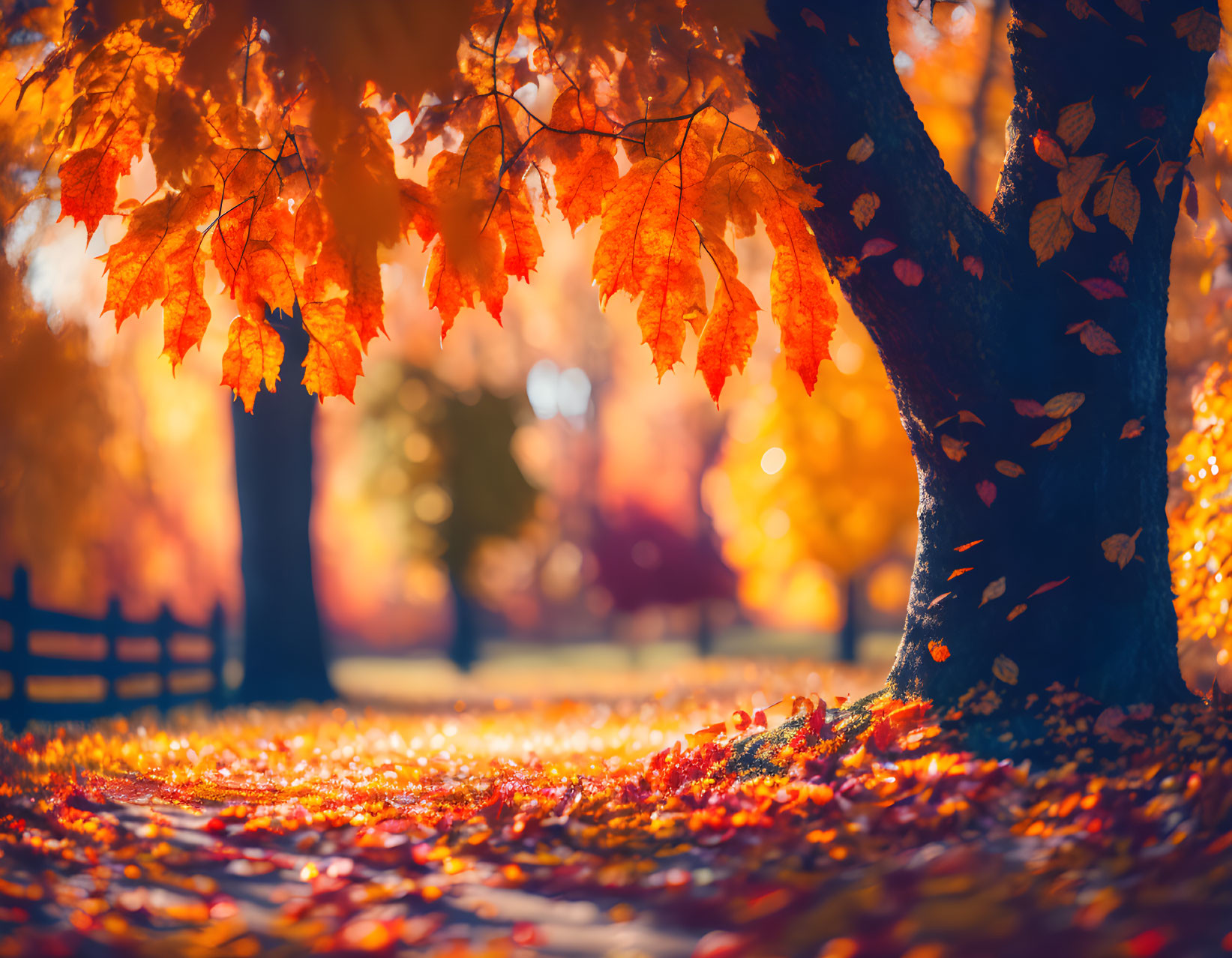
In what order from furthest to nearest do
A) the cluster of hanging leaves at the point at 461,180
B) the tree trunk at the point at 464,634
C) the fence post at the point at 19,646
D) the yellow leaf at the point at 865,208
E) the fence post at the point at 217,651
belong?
1. the tree trunk at the point at 464,634
2. the fence post at the point at 217,651
3. the fence post at the point at 19,646
4. the yellow leaf at the point at 865,208
5. the cluster of hanging leaves at the point at 461,180

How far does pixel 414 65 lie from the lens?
10.0 ft

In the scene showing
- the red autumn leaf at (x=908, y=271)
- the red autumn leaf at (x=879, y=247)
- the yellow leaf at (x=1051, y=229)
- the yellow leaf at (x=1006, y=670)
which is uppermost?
the yellow leaf at (x=1051, y=229)

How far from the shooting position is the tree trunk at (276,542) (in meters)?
10.2

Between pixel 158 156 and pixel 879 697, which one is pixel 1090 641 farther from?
pixel 158 156

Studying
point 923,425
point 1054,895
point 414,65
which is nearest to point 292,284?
point 414,65

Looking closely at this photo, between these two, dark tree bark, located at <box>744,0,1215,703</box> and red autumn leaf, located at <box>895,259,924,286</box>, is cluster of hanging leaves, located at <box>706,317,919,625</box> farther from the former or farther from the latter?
red autumn leaf, located at <box>895,259,924,286</box>

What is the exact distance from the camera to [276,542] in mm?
10242

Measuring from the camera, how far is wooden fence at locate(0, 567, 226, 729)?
7.68m

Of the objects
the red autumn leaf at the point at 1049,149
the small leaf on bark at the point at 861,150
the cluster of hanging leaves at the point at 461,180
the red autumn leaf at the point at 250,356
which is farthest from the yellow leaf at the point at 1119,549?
the red autumn leaf at the point at 250,356

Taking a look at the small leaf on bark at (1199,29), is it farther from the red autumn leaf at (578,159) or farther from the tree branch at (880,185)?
the red autumn leaf at (578,159)

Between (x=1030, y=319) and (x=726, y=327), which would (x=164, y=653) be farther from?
(x=1030, y=319)

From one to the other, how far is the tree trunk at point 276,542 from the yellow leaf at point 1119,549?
28.9 ft

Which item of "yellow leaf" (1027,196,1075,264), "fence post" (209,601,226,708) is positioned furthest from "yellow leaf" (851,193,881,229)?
"fence post" (209,601,226,708)

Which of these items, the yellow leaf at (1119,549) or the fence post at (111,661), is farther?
the fence post at (111,661)
